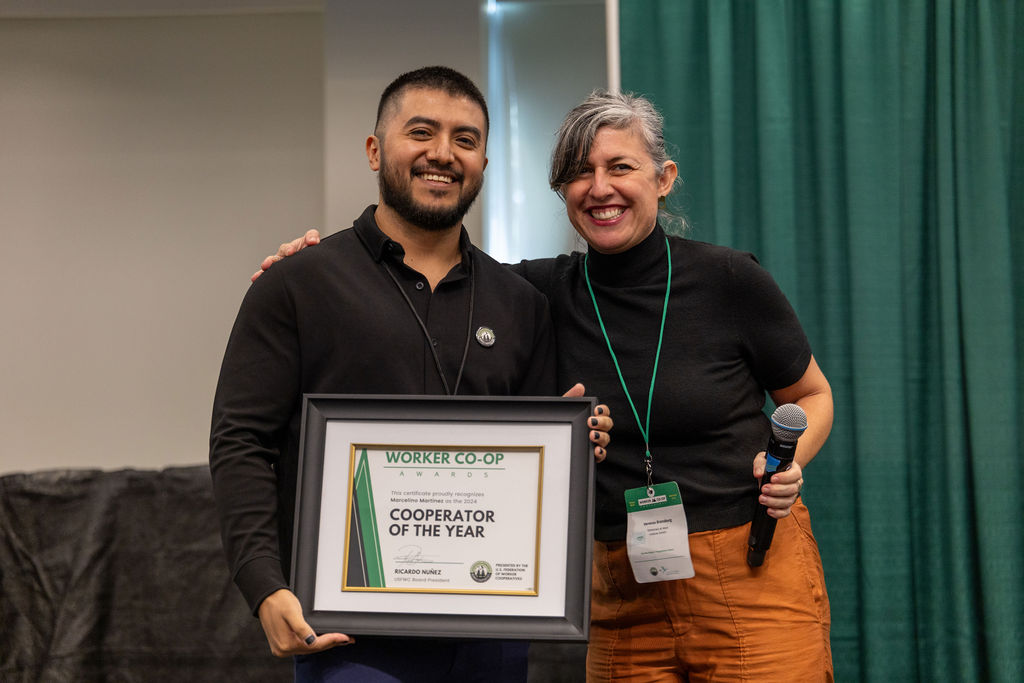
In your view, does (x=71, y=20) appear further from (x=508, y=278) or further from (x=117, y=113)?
(x=508, y=278)

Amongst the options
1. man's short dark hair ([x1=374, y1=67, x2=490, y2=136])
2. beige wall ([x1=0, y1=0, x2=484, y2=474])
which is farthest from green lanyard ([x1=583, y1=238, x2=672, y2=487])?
beige wall ([x1=0, y1=0, x2=484, y2=474])

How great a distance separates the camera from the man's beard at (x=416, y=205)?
1.65 m

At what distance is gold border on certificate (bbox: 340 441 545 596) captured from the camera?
138 cm

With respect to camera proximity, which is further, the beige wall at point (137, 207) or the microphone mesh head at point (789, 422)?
the beige wall at point (137, 207)

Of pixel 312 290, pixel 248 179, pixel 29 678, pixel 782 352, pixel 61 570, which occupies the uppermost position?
pixel 248 179

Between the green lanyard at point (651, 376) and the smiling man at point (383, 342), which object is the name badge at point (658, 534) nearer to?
the green lanyard at point (651, 376)

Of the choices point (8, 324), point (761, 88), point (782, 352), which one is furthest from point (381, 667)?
point (8, 324)

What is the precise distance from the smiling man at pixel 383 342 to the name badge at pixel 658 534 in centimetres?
26

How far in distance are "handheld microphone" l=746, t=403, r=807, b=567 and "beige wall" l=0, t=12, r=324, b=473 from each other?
8.20ft

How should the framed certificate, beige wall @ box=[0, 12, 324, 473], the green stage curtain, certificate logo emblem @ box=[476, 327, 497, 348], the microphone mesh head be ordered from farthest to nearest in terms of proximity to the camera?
beige wall @ box=[0, 12, 324, 473], the green stage curtain, certificate logo emblem @ box=[476, 327, 497, 348], the microphone mesh head, the framed certificate

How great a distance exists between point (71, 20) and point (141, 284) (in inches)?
47.1

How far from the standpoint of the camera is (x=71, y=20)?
3656 mm

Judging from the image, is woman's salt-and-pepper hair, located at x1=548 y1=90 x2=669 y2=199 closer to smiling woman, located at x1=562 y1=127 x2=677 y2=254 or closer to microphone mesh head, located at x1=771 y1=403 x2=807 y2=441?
smiling woman, located at x1=562 y1=127 x2=677 y2=254
